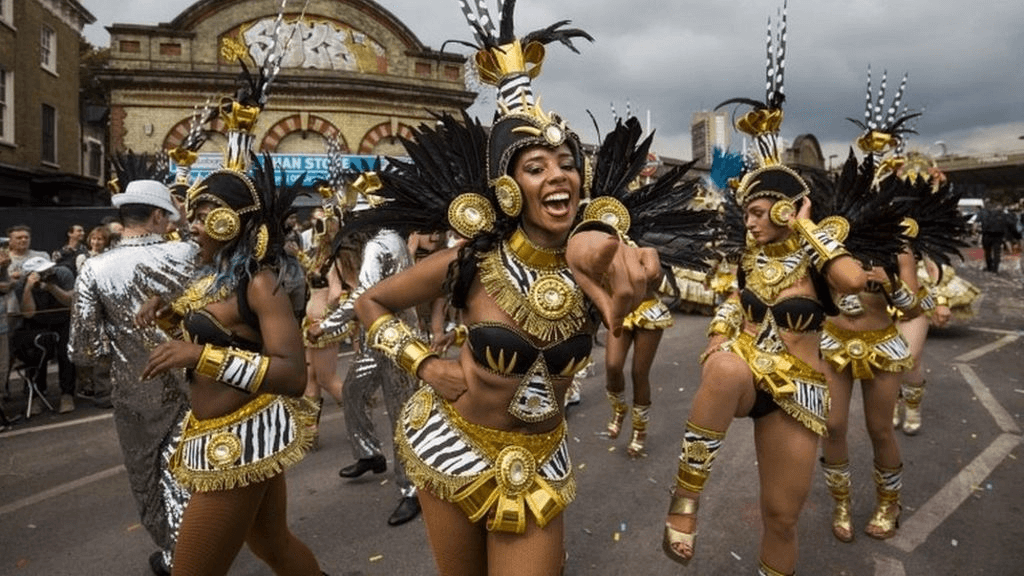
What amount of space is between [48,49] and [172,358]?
77.6 ft

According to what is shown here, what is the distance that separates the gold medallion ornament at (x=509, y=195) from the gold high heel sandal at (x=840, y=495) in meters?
2.98

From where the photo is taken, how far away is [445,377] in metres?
2.36

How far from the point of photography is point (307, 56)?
20.4 meters

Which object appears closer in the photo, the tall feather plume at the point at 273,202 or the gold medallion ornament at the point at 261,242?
the gold medallion ornament at the point at 261,242

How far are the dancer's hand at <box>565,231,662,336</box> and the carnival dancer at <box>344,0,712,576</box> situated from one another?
0.30 metres

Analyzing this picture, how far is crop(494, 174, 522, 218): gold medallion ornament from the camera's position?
224 cm

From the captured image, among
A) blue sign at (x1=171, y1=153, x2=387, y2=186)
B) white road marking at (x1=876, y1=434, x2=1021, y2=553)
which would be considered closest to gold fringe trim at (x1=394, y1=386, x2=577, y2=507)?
white road marking at (x1=876, y1=434, x2=1021, y2=553)

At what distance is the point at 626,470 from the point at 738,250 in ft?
7.17

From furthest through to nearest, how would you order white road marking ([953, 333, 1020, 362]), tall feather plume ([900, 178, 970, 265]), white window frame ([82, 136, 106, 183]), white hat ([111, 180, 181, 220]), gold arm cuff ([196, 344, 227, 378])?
1. white window frame ([82, 136, 106, 183])
2. white road marking ([953, 333, 1020, 362])
3. tall feather plume ([900, 178, 970, 265])
4. white hat ([111, 180, 181, 220])
5. gold arm cuff ([196, 344, 227, 378])

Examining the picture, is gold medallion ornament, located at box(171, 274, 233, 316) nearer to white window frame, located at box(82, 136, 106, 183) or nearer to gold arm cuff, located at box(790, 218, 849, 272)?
gold arm cuff, located at box(790, 218, 849, 272)

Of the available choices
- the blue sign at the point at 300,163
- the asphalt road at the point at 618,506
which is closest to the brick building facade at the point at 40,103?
the blue sign at the point at 300,163

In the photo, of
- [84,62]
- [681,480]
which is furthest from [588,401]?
[84,62]

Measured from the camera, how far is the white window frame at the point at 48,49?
64.4 ft

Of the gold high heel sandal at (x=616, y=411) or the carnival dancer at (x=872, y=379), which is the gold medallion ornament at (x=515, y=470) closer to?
the carnival dancer at (x=872, y=379)
